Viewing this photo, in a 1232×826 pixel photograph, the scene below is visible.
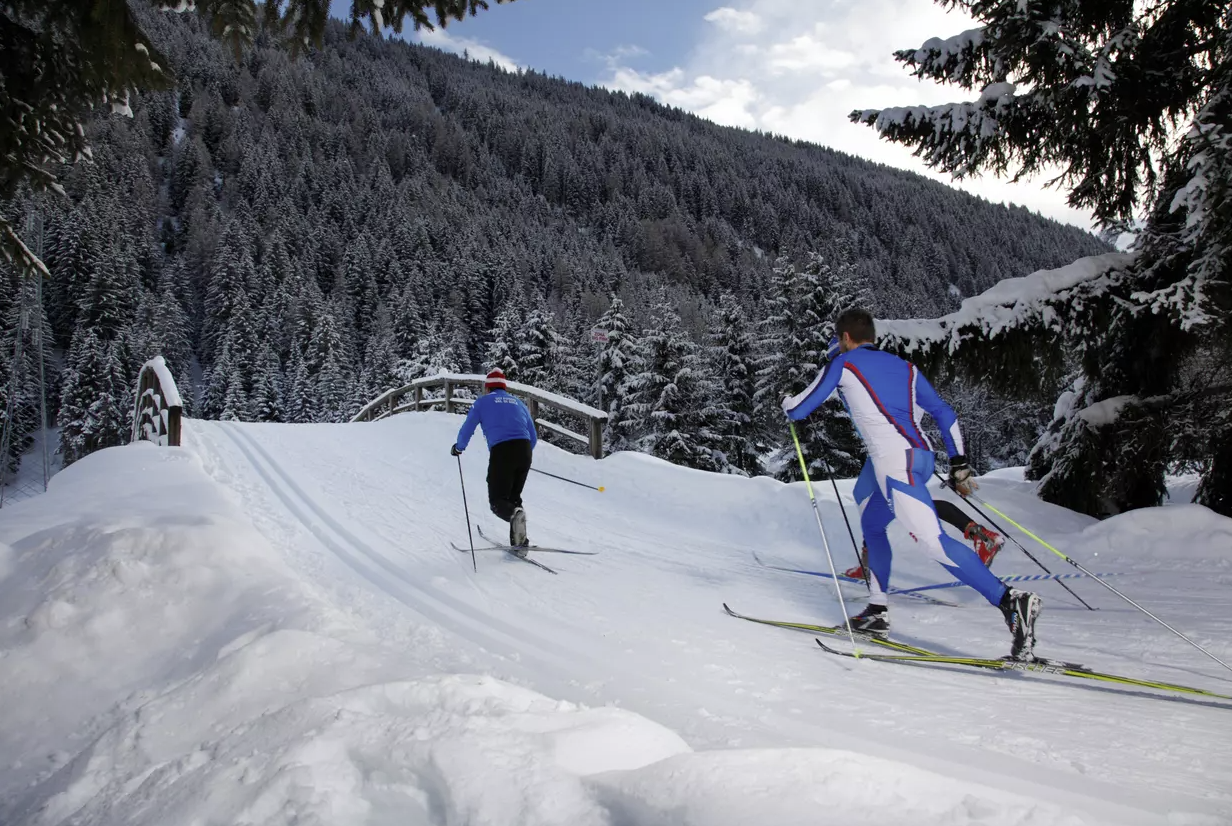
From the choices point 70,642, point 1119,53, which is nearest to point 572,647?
point 70,642

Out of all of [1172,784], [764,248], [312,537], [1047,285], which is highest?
[764,248]

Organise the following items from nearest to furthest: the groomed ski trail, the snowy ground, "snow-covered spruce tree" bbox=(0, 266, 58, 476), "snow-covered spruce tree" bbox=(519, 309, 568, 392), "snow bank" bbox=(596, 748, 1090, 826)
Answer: "snow bank" bbox=(596, 748, 1090, 826) < the snowy ground < the groomed ski trail < "snow-covered spruce tree" bbox=(519, 309, 568, 392) < "snow-covered spruce tree" bbox=(0, 266, 58, 476)

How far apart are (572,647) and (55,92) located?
4.56m

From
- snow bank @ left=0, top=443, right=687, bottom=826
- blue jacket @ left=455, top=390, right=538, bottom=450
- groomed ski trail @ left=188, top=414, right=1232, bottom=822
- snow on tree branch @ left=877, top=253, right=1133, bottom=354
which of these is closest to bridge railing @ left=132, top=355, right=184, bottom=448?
groomed ski trail @ left=188, top=414, right=1232, bottom=822

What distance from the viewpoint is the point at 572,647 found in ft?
12.3

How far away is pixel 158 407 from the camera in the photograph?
889cm

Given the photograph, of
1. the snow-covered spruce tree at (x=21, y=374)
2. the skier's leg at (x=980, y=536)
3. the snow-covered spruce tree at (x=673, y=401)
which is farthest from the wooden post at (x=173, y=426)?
the snow-covered spruce tree at (x=21, y=374)

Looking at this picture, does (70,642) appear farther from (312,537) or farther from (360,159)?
(360,159)

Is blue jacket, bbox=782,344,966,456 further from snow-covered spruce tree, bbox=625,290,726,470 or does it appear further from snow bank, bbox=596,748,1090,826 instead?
snow-covered spruce tree, bbox=625,290,726,470

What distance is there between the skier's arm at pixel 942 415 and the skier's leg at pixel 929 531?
0.14m

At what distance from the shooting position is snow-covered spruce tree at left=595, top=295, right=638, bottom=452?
28.9 meters

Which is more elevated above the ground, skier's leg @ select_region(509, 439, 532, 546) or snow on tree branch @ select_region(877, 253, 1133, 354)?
snow on tree branch @ select_region(877, 253, 1133, 354)

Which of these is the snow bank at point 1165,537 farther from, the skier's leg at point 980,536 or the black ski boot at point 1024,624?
the black ski boot at point 1024,624

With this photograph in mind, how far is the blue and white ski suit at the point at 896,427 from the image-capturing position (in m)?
3.85
